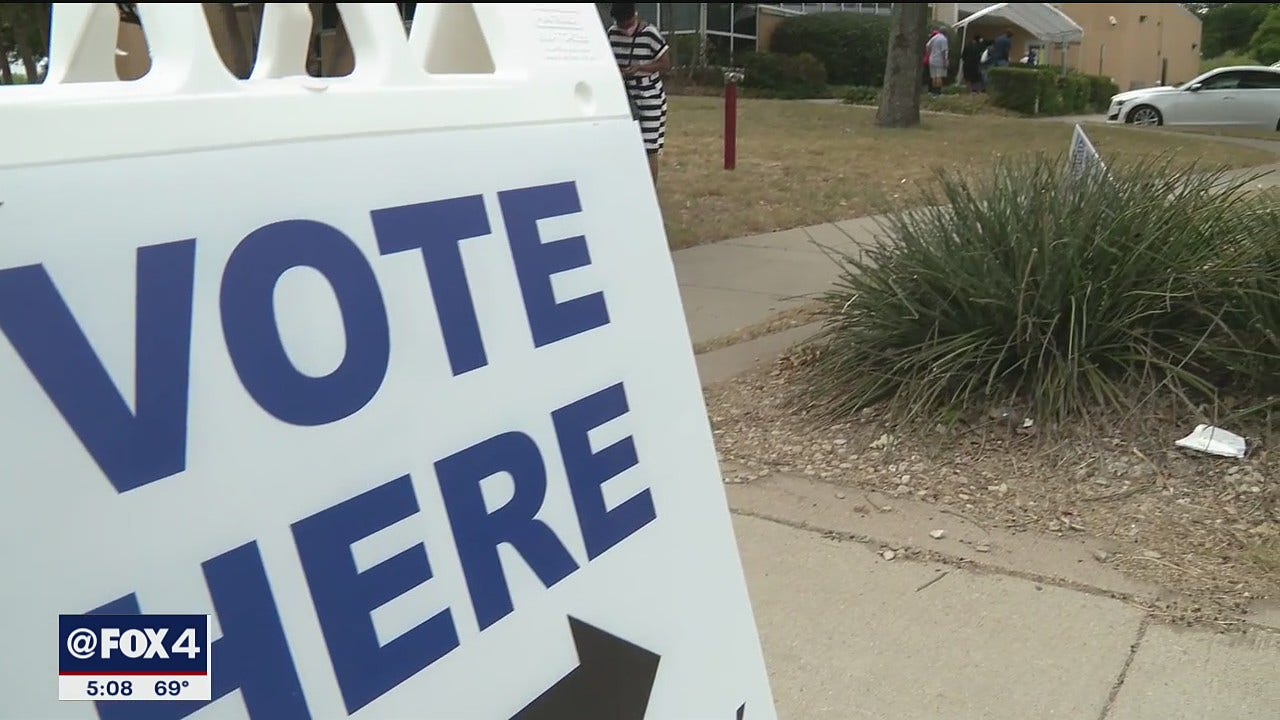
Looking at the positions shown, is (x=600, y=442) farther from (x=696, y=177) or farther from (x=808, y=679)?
(x=696, y=177)

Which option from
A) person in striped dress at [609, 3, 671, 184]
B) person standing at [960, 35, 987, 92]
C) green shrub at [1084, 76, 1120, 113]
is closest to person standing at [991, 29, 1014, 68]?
person standing at [960, 35, 987, 92]

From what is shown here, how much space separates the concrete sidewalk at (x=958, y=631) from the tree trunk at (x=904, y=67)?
1509 cm

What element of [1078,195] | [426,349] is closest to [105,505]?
[426,349]

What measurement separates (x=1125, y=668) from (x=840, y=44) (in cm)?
2993

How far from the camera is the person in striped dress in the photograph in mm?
7434

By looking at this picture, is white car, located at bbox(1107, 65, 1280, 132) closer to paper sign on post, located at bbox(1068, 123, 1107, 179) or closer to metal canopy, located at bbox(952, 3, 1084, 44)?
metal canopy, located at bbox(952, 3, 1084, 44)

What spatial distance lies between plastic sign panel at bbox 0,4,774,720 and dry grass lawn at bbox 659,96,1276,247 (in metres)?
3.82

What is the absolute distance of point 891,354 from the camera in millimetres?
4695

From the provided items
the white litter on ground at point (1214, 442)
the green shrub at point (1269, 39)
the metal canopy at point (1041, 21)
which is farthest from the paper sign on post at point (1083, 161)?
the green shrub at point (1269, 39)

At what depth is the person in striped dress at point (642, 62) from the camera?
743 centimetres

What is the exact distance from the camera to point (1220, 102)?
870 inches

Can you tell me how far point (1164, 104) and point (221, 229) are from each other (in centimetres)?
2492

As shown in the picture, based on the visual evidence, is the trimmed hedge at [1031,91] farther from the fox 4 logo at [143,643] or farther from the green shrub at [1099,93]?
the fox 4 logo at [143,643]

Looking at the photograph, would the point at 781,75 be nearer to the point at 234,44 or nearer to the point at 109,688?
the point at 234,44
